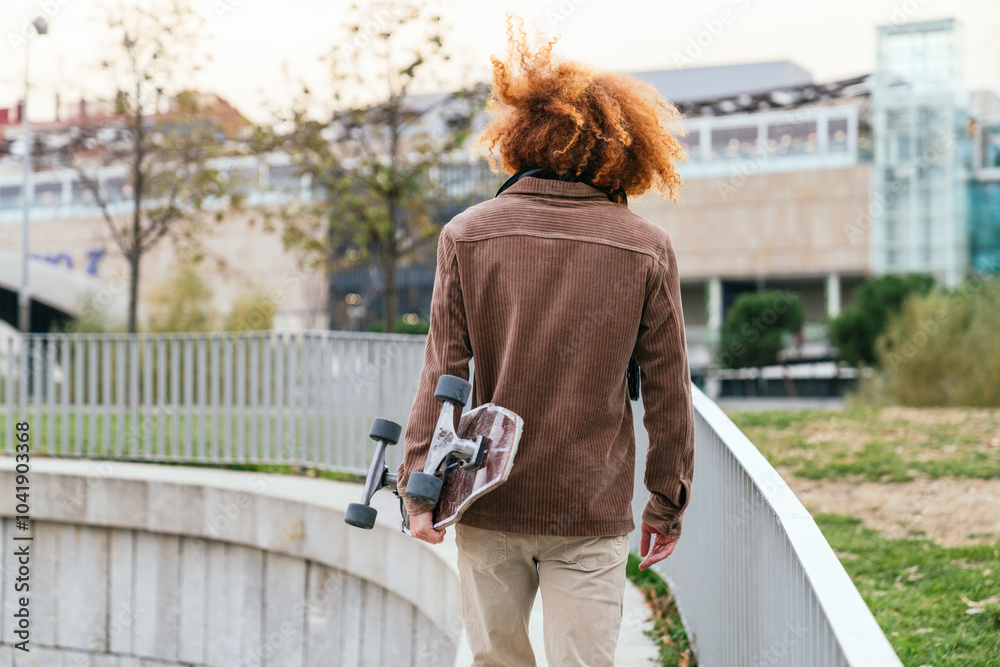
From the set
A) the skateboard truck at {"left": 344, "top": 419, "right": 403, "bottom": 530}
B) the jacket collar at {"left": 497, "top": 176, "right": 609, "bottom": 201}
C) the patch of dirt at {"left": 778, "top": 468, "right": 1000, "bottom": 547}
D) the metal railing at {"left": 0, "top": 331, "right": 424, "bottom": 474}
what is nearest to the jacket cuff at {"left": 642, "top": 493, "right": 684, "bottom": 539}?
the skateboard truck at {"left": 344, "top": 419, "right": 403, "bottom": 530}

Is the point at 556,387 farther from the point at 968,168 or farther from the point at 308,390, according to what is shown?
the point at 968,168

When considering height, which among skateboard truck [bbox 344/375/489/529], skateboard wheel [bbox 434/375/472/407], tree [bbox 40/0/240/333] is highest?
tree [bbox 40/0/240/333]

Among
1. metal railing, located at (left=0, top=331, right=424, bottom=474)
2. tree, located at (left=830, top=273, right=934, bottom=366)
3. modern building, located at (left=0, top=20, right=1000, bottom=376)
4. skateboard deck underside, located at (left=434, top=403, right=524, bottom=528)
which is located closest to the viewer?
skateboard deck underside, located at (left=434, top=403, right=524, bottom=528)

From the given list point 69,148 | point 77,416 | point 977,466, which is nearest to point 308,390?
point 77,416

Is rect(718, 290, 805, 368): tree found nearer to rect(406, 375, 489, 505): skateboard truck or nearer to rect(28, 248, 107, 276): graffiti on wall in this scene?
rect(406, 375, 489, 505): skateboard truck

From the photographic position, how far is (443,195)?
12.4m

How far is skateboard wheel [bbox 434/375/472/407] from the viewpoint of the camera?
1896mm

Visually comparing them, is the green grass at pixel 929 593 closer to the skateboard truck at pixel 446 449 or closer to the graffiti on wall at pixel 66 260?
the skateboard truck at pixel 446 449

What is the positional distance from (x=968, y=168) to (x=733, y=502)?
138 ft

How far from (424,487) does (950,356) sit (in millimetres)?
12772

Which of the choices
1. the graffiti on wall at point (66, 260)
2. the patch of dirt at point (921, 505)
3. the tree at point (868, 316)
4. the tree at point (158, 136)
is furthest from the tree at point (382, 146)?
the graffiti on wall at point (66, 260)

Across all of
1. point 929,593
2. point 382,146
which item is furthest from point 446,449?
point 382,146

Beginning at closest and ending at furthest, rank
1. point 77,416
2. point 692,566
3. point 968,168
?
point 692,566
point 77,416
point 968,168

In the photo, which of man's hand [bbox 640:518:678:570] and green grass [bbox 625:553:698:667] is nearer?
man's hand [bbox 640:518:678:570]
